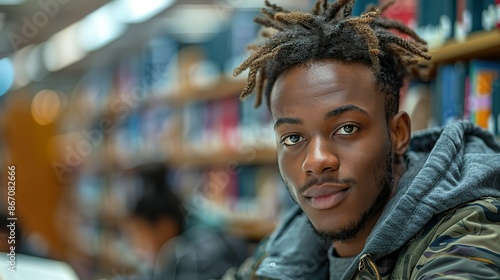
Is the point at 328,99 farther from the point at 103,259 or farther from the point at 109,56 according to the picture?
the point at 109,56

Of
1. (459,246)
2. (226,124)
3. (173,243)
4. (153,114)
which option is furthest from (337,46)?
(153,114)

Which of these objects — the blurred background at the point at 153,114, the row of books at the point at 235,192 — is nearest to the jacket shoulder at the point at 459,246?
the blurred background at the point at 153,114

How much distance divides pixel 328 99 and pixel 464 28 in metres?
0.76

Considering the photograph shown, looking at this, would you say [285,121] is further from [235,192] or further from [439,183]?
[235,192]

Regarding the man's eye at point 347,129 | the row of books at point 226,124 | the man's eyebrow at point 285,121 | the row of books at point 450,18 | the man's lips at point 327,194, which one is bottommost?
the row of books at point 226,124

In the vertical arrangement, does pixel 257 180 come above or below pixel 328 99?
below

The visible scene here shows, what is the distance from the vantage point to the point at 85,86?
18.4 ft

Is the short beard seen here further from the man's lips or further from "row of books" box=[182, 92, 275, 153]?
"row of books" box=[182, 92, 275, 153]

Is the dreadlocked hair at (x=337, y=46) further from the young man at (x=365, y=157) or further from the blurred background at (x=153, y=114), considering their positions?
the blurred background at (x=153, y=114)

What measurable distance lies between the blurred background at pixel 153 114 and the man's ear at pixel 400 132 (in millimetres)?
308

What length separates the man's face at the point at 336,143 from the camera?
3.33 ft

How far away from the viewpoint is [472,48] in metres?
1.55

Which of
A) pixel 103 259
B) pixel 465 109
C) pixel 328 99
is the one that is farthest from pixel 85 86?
pixel 328 99

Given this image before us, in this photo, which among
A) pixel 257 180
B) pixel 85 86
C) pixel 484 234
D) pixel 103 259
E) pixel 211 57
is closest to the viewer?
pixel 484 234
